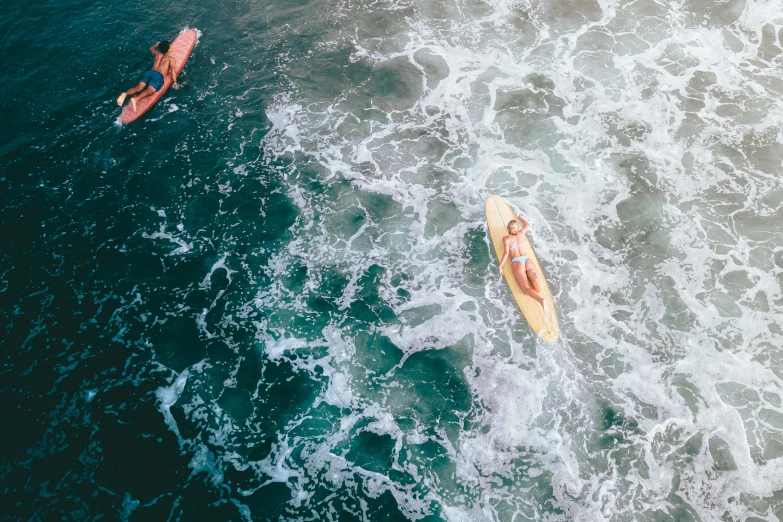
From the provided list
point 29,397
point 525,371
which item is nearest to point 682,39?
point 525,371

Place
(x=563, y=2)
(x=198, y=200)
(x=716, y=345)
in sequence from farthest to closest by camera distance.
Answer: (x=563, y=2) → (x=198, y=200) → (x=716, y=345)

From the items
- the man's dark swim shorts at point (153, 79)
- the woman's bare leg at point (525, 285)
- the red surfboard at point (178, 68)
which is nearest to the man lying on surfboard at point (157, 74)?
the man's dark swim shorts at point (153, 79)

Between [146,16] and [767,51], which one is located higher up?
[146,16]

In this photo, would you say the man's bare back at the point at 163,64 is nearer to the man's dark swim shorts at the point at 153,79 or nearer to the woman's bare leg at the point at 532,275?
the man's dark swim shorts at the point at 153,79

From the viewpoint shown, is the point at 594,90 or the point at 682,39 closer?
the point at 594,90

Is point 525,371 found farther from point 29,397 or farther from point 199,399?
point 29,397

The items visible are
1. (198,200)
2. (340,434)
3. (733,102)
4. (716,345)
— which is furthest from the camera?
(733,102)

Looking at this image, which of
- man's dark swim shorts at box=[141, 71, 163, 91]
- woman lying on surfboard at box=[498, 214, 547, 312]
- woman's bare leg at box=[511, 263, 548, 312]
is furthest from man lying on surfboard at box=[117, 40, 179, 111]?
woman's bare leg at box=[511, 263, 548, 312]
